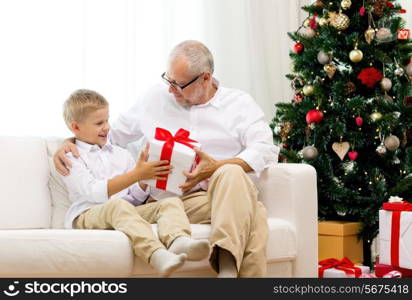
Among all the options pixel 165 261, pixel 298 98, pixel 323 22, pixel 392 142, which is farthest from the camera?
pixel 298 98

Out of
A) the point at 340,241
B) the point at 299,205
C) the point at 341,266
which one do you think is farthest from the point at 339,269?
the point at 299,205

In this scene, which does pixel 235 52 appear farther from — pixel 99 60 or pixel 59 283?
pixel 59 283

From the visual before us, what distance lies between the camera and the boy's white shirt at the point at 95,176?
8.17 ft

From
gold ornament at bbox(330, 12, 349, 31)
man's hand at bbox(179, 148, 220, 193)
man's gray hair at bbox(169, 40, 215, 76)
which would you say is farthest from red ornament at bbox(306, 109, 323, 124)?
man's hand at bbox(179, 148, 220, 193)

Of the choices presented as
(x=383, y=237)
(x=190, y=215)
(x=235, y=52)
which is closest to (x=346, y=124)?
(x=383, y=237)

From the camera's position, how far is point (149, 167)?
2482 millimetres

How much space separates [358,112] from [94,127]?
1.45 metres

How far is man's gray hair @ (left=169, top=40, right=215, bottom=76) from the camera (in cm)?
267

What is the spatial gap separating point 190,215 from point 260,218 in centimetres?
30

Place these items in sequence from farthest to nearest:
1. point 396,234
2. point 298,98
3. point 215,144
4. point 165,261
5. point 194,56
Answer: point 298,98
point 396,234
point 215,144
point 194,56
point 165,261

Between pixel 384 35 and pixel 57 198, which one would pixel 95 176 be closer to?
pixel 57 198

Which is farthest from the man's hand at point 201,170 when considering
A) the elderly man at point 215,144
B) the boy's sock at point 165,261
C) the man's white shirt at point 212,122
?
the boy's sock at point 165,261

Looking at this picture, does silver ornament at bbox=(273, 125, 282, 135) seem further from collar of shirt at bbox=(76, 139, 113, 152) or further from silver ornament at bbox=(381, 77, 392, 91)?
collar of shirt at bbox=(76, 139, 113, 152)

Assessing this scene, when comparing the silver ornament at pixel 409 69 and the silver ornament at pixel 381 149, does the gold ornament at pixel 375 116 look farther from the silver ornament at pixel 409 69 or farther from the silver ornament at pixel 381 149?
the silver ornament at pixel 409 69
